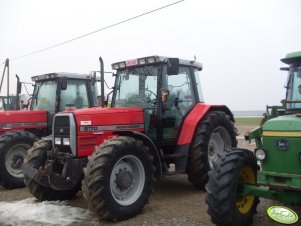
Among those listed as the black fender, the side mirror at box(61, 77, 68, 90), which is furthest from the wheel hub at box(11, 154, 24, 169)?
the black fender

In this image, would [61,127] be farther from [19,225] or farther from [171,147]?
[171,147]

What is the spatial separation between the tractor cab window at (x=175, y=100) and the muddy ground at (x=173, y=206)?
108 centimetres

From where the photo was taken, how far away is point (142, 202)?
5883mm

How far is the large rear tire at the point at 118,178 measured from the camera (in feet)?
17.6

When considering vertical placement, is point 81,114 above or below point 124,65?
below

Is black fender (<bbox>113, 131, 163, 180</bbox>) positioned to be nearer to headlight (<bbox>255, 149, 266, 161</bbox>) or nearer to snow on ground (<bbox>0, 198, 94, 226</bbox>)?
snow on ground (<bbox>0, 198, 94, 226</bbox>)

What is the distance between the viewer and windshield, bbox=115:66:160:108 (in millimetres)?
7016

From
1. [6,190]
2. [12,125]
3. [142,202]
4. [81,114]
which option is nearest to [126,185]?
[142,202]

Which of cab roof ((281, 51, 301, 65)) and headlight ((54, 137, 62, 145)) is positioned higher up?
cab roof ((281, 51, 301, 65))

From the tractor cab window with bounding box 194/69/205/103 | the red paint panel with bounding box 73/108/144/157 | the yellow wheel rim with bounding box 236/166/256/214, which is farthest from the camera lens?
the tractor cab window with bounding box 194/69/205/103

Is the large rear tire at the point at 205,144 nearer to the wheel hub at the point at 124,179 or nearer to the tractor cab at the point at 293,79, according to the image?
the wheel hub at the point at 124,179

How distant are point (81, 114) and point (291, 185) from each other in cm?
325

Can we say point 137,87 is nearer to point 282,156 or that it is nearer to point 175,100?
point 175,100

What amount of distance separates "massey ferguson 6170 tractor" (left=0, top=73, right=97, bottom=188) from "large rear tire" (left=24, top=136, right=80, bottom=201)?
72.9 inches
